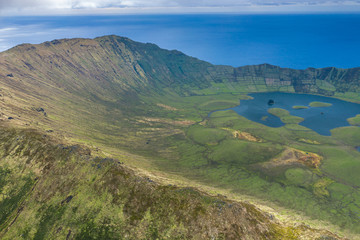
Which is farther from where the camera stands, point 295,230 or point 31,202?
point 31,202

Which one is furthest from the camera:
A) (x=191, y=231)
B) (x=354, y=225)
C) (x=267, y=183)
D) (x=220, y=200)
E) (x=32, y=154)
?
(x=267, y=183)

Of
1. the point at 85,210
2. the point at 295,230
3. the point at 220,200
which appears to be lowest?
the point at 295,230

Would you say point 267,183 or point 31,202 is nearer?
point 31,202

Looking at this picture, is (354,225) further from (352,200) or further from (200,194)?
(200,194)

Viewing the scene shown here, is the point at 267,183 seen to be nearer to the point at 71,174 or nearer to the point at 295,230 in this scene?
the point at 295,230

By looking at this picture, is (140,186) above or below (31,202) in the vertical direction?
above

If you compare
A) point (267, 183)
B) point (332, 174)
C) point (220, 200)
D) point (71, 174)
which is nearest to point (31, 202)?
point (71, 174)

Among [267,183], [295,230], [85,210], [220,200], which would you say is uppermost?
[220,200]

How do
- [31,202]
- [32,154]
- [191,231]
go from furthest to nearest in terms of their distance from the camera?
[32,154], [31,202], [191,231]

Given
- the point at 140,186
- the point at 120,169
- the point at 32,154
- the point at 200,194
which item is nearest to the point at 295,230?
the point at 200,194
